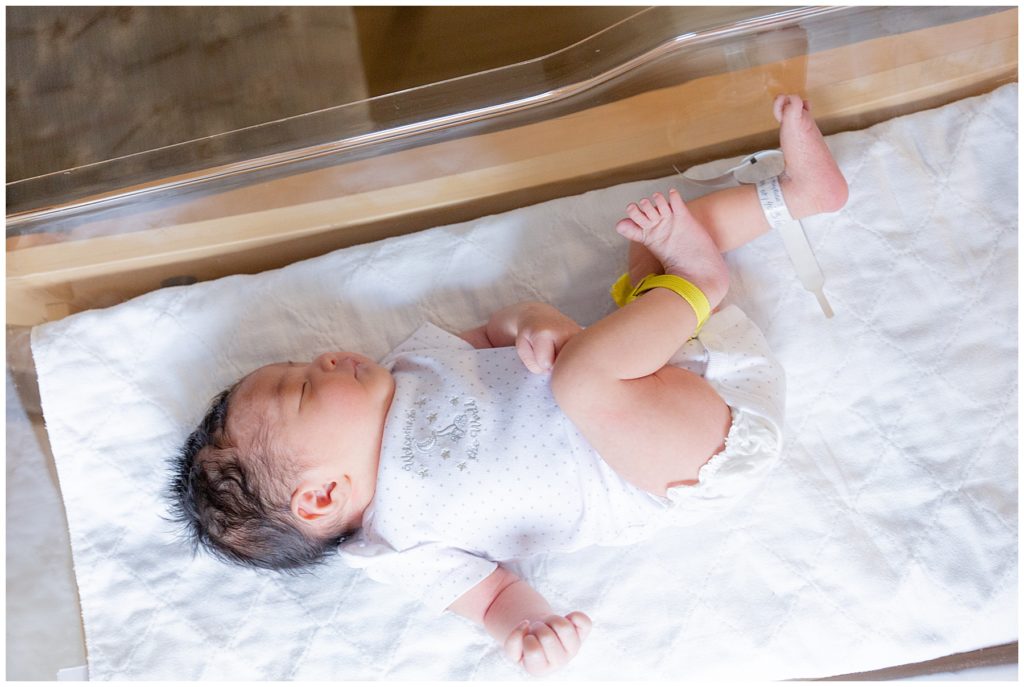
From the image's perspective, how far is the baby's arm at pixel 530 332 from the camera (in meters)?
0.87

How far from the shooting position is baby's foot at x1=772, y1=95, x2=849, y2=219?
89cm

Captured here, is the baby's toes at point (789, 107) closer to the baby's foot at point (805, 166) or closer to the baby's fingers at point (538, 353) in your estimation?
the baby's foot at point (805, 166)

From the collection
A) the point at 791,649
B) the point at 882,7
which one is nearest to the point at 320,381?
the point at 791,649

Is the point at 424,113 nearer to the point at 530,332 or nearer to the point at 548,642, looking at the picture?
the point at 530,332

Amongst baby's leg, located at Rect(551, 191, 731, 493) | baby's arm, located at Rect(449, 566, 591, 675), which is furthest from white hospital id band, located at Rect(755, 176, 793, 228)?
baby's arm, located at Rect(449, 566, 591, 675)

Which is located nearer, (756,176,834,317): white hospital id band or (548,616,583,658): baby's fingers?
(548,616,583,658): baby's fingers

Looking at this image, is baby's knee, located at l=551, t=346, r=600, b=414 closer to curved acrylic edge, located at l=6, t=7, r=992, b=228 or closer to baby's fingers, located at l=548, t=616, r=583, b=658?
baby's fingers, located at l=548, t=616, r=583, b=658

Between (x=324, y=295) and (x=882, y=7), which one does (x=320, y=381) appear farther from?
(x=882, y=7)

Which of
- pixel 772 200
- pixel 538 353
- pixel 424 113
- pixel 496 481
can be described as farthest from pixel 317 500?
pixel 772 200

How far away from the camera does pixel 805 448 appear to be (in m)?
0.99

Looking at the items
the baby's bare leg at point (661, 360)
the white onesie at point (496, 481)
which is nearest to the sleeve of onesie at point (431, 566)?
the white onesie at point (496, 481)

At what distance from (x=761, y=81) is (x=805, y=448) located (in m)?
0.49

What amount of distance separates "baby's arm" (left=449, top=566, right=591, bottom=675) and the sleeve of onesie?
0.07 feet

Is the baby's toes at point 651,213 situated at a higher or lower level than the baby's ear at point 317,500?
higher
